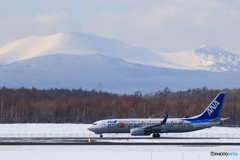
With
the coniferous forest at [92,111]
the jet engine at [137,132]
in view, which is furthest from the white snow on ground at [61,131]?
the coniferous forest at [92,111]

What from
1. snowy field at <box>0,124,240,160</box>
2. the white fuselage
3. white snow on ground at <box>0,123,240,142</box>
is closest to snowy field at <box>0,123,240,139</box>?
white snow on ground at <box>0,123,240,142</box>

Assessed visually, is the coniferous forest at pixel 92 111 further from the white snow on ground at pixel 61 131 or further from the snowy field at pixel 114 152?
the snowy field at pixel 114 152

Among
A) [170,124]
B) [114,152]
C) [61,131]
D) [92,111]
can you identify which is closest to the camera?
[114,152]

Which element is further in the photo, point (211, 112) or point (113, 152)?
point (211, 112)

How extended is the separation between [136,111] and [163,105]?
11562 millimetres

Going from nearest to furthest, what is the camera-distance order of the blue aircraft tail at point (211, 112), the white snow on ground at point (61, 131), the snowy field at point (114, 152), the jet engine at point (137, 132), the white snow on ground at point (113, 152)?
the white snow on ground at point (113, 152), the snowy field at point (114, 152), the jet engine at point (137, 132), the blue aircraft tail at point (211, 112), the white snow on ground at point (61, 131)

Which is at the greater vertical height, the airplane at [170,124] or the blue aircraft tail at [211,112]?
the blue aircraft tail at [211,112]

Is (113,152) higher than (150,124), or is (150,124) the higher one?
(150,124)

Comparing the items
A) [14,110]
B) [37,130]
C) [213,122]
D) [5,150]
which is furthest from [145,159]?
[14,110]

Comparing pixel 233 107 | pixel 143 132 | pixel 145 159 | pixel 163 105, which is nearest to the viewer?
pixel 145 159

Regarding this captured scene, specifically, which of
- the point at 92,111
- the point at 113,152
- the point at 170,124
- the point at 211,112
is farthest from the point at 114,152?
the point at 92,111

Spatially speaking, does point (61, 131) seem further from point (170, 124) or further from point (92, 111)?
point (92, 111)

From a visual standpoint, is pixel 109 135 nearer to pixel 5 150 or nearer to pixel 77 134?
pixel 77 134

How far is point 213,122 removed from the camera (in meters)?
66.3
